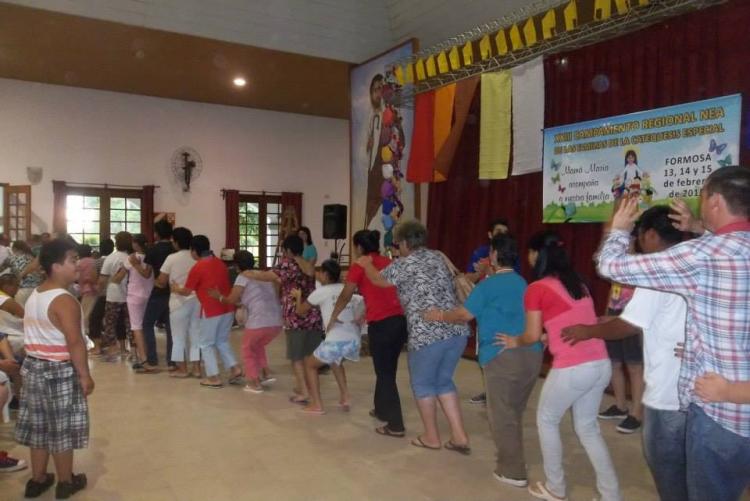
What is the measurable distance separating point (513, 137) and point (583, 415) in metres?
3.59

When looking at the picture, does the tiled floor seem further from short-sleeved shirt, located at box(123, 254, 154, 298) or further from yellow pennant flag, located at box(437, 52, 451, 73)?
yellow pennant flag, located at box(437, 52, 451, 73)

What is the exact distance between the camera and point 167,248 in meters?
5.82

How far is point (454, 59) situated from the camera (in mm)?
6086

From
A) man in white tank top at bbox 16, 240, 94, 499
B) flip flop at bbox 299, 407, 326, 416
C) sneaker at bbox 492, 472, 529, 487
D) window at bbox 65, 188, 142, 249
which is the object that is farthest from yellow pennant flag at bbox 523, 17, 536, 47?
window at bbox 65, 188, 142, 249

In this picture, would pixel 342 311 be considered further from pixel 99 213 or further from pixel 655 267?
pixel 99 213

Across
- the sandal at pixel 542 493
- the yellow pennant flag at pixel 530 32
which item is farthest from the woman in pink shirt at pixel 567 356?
the yellow pennant flag at pixel 530 32

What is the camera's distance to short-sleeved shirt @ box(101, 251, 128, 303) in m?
6.10

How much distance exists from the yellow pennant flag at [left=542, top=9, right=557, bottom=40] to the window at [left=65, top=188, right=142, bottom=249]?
7670mm

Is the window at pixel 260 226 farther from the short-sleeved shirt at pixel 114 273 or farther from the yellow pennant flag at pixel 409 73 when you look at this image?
the yellow pennant flag at pixel 409 73

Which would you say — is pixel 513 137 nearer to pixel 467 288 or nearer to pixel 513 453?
pixel 467 288

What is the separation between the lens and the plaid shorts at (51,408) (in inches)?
112

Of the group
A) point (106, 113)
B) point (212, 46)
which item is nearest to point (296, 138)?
point (106, 113)

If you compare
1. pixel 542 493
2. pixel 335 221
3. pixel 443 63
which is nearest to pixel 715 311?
pixel 542 493

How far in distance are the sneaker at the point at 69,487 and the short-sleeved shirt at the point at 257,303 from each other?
Answer: 81.7 inches
